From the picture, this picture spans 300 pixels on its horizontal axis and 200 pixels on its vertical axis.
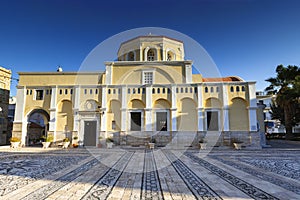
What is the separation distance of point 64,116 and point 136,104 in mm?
7147

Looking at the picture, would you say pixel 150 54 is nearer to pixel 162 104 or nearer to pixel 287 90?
pixel 162 104

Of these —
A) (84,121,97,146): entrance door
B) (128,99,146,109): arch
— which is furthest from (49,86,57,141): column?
(128,99,146,109): arch

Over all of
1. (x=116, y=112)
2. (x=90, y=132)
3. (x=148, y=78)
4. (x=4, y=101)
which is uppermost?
(x=148, y=78)

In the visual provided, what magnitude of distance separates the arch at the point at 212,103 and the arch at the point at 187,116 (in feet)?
3.83

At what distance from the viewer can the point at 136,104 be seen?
1928 centimetres

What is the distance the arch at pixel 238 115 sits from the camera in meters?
18.0

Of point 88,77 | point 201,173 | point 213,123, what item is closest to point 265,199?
point 201,173

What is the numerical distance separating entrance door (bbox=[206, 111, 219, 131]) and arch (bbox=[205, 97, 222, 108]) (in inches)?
23.7

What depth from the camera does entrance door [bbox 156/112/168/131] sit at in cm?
1864

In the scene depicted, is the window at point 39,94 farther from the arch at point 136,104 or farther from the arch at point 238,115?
the arch at point 238,115

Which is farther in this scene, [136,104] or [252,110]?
[136,104]

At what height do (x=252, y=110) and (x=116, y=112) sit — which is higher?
(x=252, y=110)

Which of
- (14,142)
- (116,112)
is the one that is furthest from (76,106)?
(14,142)

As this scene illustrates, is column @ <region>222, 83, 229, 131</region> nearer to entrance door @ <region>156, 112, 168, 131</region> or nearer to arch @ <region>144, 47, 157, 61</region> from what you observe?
entrance door @ <region>156, 112, 168, 131</region>
